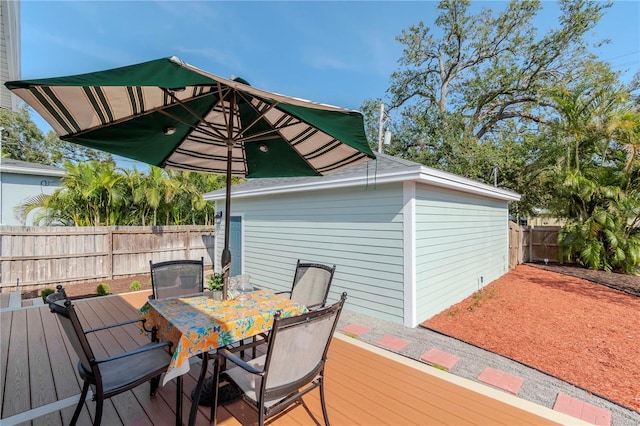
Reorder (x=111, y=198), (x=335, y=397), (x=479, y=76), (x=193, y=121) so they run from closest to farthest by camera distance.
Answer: (x=335, y=397) < (x=193, y=121) < (x=111, y=198) < (x=479, y=76)

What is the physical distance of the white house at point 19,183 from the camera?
32.0 ft

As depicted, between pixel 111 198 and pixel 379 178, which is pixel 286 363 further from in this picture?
pixel 111 198

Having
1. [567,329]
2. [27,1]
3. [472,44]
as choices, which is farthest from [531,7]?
[27,1]

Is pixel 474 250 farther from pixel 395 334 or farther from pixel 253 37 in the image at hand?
pixel 253 37

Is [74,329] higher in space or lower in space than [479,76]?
lower

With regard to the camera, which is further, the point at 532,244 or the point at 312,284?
the point at 532,244

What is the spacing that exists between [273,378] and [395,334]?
2937 millimetres

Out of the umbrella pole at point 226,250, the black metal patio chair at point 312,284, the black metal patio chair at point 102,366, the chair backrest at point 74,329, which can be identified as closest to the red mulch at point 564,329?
the black metal patio chair at point 312,284

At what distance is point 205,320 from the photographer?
2125mm

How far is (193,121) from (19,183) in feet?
39.0

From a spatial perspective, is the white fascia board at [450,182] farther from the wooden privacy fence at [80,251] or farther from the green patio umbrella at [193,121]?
the wooden privacy fence at [80,251]

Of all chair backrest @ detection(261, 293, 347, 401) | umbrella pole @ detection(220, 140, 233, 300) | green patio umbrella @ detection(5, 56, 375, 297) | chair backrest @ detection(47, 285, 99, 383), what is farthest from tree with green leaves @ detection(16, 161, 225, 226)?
chair backrest @ detection(261, 293, 347, 401)

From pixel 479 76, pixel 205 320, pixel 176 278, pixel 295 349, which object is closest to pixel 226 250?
pixel 205 320

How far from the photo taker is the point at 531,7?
544 inches
